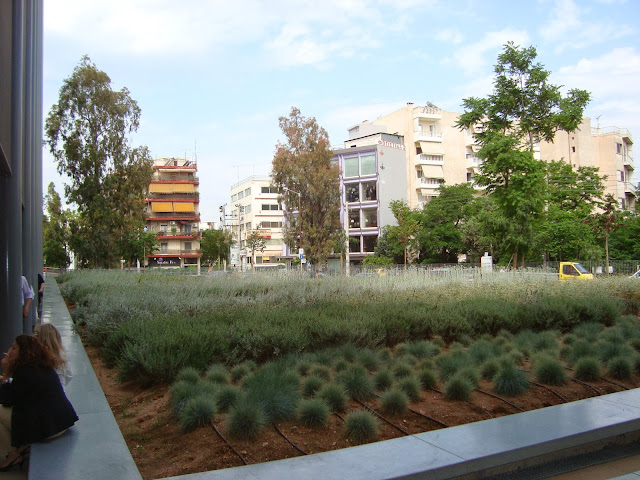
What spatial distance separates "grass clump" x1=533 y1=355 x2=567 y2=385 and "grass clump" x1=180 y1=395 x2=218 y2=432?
13.0ft

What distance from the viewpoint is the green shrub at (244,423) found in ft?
15.4

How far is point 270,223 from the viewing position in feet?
303

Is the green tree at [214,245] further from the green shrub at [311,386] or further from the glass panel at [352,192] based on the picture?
the green shrub at [311,386]

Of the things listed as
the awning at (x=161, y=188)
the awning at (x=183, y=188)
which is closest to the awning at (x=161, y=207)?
the awning at (x=161, y=188)

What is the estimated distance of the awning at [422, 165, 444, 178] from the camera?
64188 millimetres

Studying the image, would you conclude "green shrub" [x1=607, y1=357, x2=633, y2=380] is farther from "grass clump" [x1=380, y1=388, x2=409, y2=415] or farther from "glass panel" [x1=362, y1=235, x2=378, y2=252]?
"glass panel" [x1=362, y1=235, x2=378, y2=252]

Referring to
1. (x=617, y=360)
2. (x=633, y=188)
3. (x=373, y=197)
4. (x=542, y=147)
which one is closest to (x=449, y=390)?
(x=617, y=360)

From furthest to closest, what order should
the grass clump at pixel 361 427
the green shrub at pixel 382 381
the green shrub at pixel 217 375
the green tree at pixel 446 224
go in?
the green tree at pixel 446 224 → the green shrub at pixel 217 375 → the green shrub at pixel 382 381 → the grass clump at pixel 361 427

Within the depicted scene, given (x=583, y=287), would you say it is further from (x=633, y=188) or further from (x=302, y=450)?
(x=633, y=188)

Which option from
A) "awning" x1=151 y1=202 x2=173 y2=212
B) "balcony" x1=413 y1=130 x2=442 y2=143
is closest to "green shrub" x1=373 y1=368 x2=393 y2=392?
"balcony" x1=413 y1=130 x2=442 y2=143

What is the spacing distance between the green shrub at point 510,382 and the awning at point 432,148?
60.6 m

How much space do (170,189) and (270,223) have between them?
17875 mm

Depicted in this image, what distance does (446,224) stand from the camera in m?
52.7

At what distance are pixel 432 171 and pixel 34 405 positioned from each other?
208 ft
